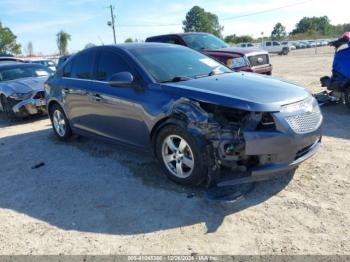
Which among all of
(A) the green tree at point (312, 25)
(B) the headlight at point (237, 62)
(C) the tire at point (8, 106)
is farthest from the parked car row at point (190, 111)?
(A) the green tree at point (312, 25)

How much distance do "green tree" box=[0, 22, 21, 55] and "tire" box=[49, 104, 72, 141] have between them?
67106 mm

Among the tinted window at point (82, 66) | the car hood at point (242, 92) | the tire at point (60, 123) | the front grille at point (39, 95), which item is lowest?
the tire at point (60, 123)

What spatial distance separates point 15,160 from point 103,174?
206cm

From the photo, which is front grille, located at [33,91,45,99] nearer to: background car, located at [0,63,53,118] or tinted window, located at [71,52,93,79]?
background car, located at [0,63,53,118]

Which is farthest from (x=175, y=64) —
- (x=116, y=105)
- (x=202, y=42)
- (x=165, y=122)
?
(x=202, y=42)

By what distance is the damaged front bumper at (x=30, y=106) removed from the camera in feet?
31.4

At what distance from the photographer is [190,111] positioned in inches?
170

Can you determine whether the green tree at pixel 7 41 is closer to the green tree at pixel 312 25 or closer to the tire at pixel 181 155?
the tire at pixel 181 155

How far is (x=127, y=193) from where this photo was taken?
4680 millimetres

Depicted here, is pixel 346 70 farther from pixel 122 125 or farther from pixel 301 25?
pixel 301 25

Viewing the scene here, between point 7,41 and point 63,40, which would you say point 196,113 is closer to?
point 7,41

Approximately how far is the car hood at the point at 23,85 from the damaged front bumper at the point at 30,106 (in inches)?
8.9

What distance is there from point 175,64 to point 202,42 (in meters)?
6.74

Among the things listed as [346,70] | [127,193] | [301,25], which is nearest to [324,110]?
[346,70]
